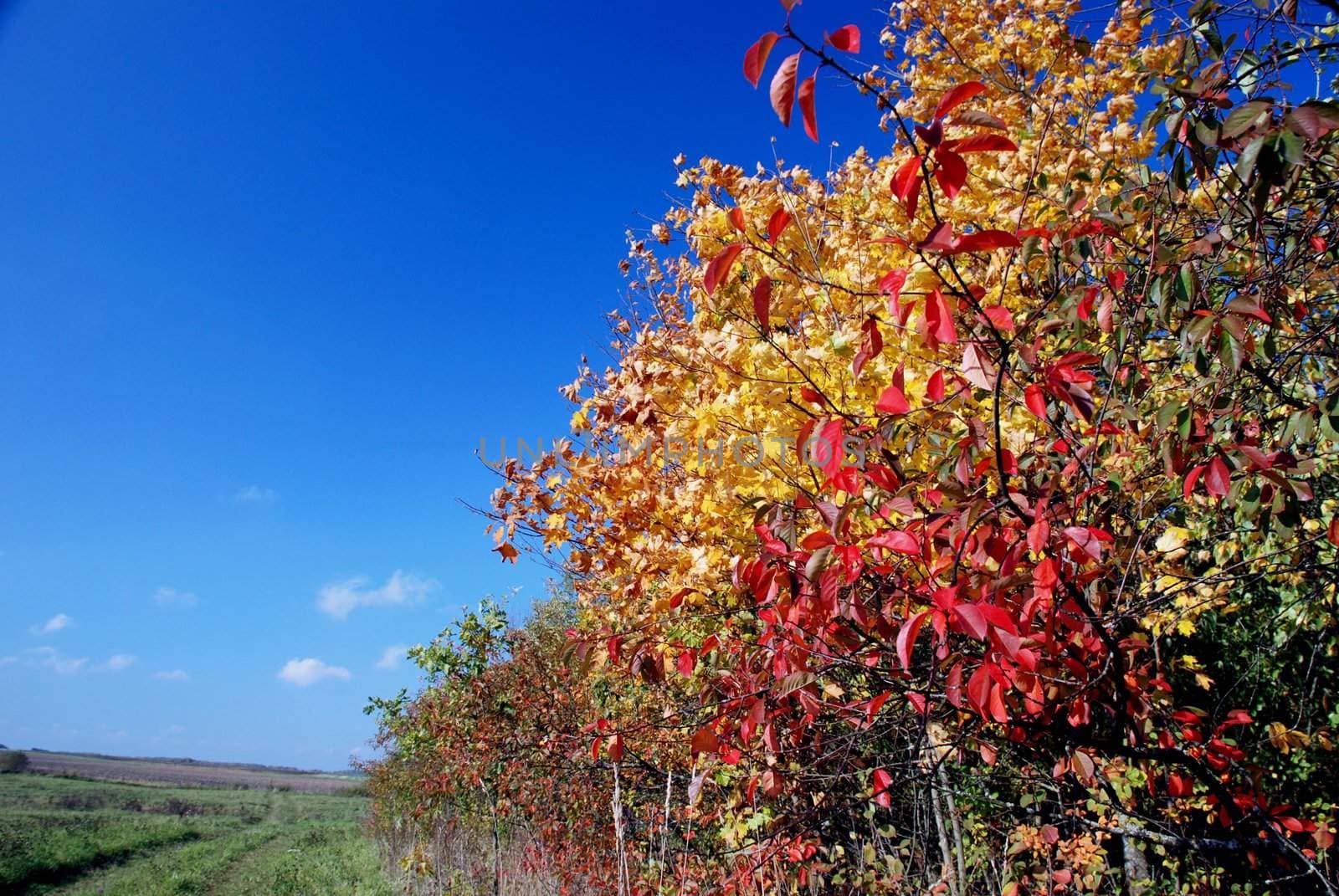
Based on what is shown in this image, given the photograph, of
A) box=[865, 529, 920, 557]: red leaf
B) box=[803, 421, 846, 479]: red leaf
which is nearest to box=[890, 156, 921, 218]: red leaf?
box=[803, 421, 846, 479]: red leaf

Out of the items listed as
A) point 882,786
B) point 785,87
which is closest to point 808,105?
point 785,87

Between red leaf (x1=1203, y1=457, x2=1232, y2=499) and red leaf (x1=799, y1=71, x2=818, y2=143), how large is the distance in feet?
3.85

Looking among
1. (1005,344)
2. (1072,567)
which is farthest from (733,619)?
(1005,344)

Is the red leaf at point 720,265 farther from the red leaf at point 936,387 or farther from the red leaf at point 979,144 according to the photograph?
the red leaf at point 936,387

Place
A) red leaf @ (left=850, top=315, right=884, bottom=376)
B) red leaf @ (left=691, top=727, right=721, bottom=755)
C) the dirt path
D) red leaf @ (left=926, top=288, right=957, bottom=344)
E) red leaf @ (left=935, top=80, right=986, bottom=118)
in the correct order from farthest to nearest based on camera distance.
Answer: the dirt path → red leaf @ (left=691, top=727, right=721, bottom=755) → red leaf @ (left=850, top=315, right=884, bottom=376) → red leaf @ (left=926, top=288, right=957, bottom=344) → red leaf @ (left=935, top=80, right=986, bottom=118)

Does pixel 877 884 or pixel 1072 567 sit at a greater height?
pixel 1072 567

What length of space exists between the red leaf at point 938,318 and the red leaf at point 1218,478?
0.82 metres

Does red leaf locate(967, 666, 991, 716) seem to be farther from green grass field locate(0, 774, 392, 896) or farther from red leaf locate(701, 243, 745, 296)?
green grass field locate(0, 774, 392, 896)

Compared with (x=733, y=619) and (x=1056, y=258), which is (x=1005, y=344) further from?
(x=733, y=619)

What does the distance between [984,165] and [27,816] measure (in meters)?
35.0

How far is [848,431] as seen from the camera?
1804 mm

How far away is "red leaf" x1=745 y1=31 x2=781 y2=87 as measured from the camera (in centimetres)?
116

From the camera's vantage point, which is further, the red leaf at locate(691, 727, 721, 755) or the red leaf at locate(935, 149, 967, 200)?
the red leaf at locate(691, 727, 721, 755)

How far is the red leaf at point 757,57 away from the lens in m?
1.16
